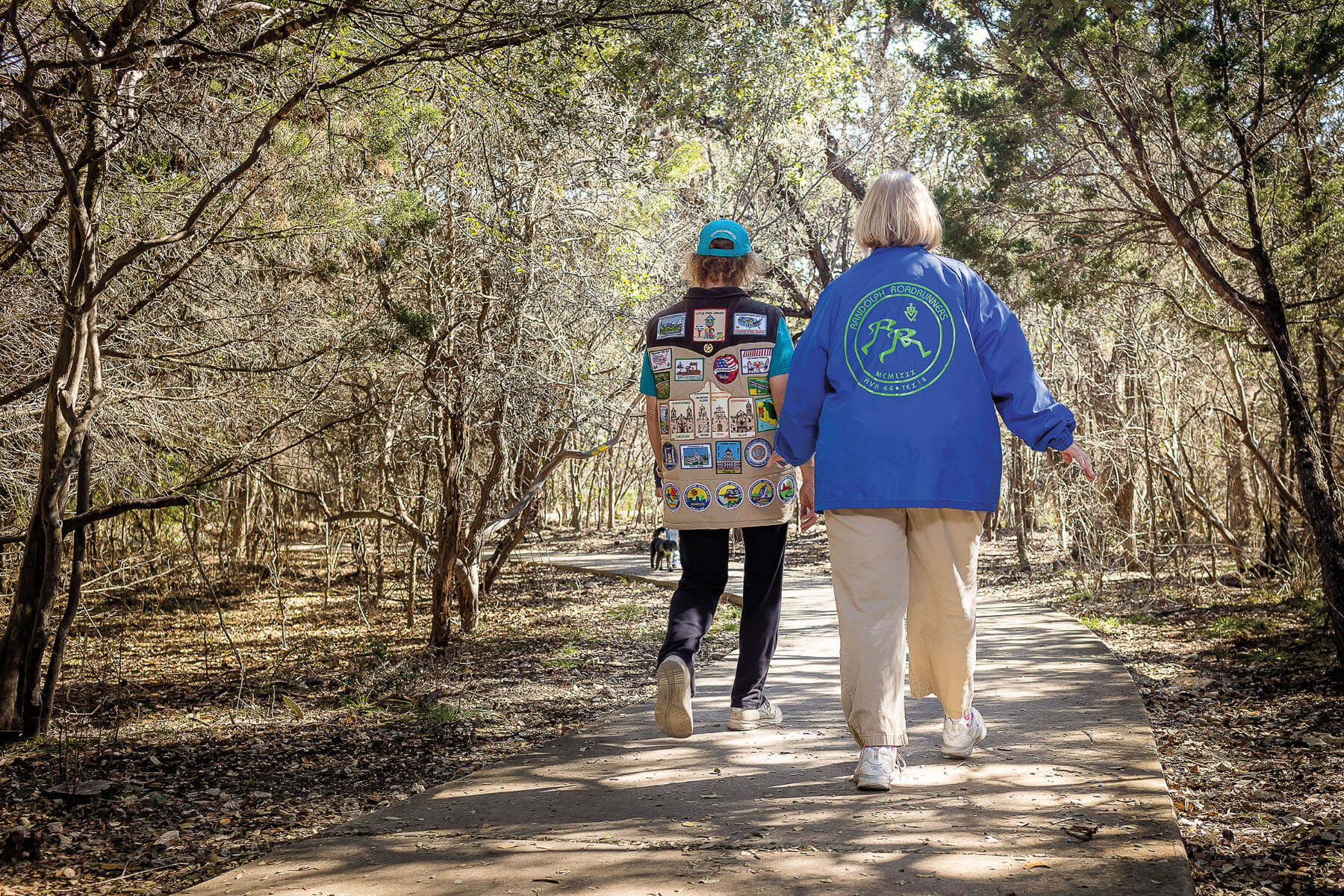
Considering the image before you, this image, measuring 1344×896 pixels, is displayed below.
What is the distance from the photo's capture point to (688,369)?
4.19 metres

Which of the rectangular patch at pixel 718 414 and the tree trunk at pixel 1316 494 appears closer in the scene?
the rectangular patch at pixel 718 414

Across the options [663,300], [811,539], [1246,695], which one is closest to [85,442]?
[1246,695]

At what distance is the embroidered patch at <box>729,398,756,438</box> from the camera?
412 centimetres

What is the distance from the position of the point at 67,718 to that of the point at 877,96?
41.4 ft

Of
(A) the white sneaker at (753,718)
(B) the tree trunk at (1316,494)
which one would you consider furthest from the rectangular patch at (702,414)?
(B) the tree trunk at (1316,494)

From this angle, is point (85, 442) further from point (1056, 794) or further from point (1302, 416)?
point (1302, 416)

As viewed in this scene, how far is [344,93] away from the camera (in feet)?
21.0

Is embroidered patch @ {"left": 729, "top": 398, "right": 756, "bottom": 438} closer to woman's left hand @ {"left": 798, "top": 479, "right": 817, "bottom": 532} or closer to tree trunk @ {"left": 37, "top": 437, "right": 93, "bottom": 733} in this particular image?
woman's left hand @ {"left": 798, "top": 479, "right": 817, "bottom": 532}

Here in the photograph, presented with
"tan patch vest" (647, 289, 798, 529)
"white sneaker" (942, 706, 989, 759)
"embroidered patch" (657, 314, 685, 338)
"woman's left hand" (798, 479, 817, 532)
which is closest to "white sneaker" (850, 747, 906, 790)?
"white sneaker" (942, 706, 989, 759)

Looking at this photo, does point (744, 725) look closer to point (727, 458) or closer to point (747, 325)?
point (727, 458)

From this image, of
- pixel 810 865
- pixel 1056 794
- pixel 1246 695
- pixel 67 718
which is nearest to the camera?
pixel 810 865

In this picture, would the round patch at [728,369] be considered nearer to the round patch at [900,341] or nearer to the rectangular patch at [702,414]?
the rectangular patch at [702,414]

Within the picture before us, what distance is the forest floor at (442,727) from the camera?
10.4 ft

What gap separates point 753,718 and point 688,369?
142 cm
